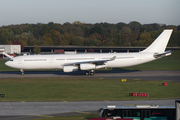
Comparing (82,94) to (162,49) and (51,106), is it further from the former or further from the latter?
(162,49)

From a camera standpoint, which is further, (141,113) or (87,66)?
(87,66)

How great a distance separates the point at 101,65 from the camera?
42719 millimetres

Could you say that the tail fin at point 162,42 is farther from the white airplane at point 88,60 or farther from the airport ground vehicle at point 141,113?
the airport ground vehicle at point 141,113

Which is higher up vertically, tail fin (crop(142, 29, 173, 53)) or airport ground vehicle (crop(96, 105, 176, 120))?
tail fin (crop(142, 29, 173, 53))

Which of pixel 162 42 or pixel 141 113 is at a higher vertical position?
pixel 162 42

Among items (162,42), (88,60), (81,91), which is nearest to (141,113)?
(81,91)

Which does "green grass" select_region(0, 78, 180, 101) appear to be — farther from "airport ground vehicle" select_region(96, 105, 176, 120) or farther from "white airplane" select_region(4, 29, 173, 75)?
"white airplane" select_region(4, 29, 173, 75)

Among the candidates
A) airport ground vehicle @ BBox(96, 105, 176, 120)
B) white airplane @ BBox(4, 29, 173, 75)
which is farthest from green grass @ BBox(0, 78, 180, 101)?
white airplane @ BBox(4, 29, 173, 75)

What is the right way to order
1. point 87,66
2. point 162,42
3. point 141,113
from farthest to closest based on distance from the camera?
point 162,42, point 87,66, point 141,113

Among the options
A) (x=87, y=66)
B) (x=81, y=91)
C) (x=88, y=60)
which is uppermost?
(x=88, y=60)

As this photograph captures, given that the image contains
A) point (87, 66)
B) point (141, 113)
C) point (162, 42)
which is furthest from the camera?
point (162, 42)

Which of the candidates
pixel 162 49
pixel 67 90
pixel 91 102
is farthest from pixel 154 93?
pixel 162 49

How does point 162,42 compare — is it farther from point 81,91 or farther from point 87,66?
point 81,91

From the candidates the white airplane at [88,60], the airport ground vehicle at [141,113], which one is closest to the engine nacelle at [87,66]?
the white airplane at [88,60]
